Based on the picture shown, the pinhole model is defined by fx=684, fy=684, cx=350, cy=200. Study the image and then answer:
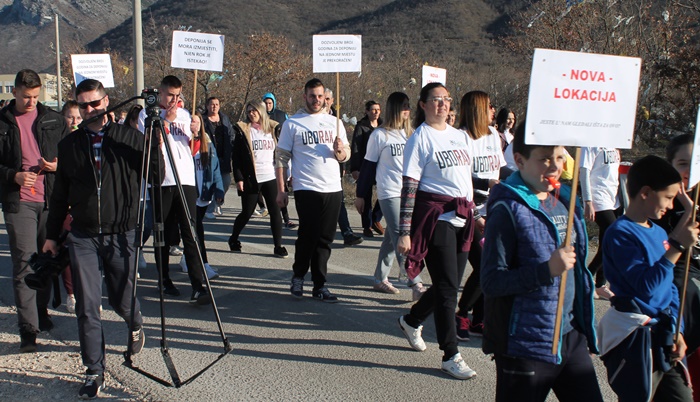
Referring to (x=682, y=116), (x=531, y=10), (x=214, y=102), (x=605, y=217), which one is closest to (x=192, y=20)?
(x=531, y=10)

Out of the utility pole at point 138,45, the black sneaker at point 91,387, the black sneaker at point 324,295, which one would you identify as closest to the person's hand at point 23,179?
the black sneaker at point 91,387

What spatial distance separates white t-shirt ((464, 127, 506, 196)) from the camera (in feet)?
17.5

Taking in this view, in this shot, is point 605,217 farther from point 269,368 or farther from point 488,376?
point 269,368

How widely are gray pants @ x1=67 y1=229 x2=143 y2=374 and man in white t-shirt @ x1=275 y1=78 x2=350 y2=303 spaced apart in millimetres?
2023

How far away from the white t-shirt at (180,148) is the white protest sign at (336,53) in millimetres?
2031

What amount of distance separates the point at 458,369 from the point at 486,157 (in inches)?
Answer: 68.1

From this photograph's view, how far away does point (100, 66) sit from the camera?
926 centimetres

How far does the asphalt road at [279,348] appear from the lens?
173 inches

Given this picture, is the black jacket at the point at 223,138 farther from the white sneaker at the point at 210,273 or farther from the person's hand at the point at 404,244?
the person's hand at the point at 404,244

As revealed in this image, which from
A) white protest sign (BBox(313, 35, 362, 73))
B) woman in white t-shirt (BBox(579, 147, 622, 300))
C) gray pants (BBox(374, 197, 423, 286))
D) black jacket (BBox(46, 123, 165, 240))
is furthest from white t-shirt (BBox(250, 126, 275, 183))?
black jacket (BBox(46, 123, 165, 240))

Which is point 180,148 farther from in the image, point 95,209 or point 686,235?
point 686,235

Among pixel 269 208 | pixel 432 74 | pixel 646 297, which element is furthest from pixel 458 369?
pixel 432 74

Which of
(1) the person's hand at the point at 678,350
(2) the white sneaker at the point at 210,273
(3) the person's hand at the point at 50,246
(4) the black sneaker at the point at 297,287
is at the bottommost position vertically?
(2) the white sneaker at the point at 210,273

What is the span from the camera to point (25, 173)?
496cm
